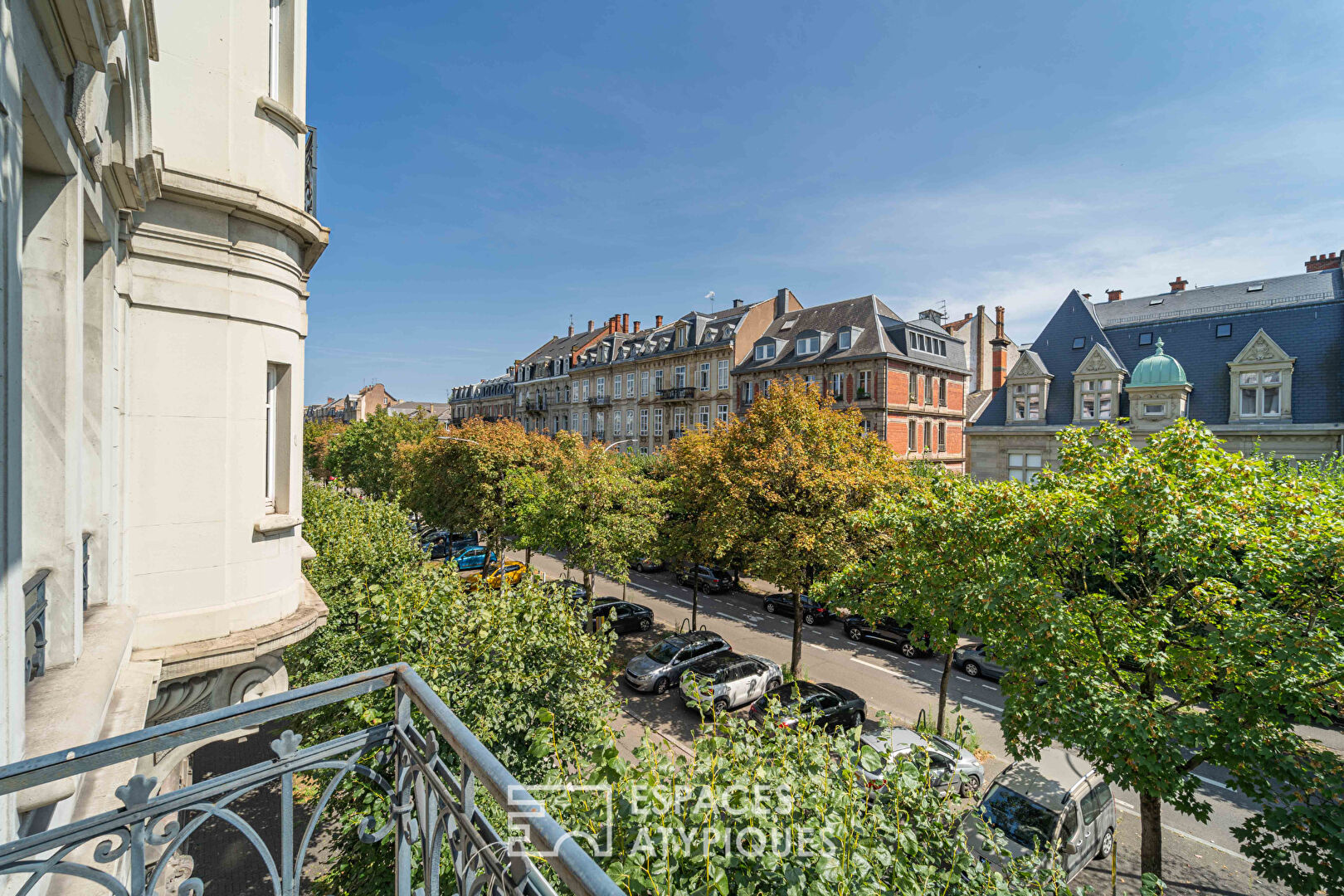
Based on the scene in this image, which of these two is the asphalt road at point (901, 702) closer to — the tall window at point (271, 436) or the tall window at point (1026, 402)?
the tall window at point (271, 436)

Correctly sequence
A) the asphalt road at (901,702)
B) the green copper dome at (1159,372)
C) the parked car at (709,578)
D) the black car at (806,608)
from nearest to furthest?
the asphalt road at (901,702) < the black car at (806,608) < the green copper dome at (1159,372) < the parked car at (709,578)

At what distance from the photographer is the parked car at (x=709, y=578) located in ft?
95.5

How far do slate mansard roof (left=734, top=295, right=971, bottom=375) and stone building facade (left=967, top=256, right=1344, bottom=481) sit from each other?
6.46 meters

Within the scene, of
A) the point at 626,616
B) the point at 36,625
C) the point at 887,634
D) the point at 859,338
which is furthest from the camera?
the point at 859,338

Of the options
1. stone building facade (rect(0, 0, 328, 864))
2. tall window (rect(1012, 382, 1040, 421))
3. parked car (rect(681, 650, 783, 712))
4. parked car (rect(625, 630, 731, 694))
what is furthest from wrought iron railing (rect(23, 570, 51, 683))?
tall window (rect(1012, 382, 1040, 421))

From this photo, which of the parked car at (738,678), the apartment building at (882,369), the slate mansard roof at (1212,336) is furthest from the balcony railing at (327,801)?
the slate mansard roof at (1212,336)

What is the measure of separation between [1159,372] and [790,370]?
59.5 ft

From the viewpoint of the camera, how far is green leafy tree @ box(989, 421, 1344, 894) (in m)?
6.80

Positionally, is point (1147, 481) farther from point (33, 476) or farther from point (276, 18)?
point (276, 18)

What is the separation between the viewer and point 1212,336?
83.0 feet

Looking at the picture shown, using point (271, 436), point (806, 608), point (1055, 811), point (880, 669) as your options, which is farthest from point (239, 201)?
point (806, 608)

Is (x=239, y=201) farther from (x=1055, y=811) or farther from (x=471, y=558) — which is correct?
(x=471, y=558)

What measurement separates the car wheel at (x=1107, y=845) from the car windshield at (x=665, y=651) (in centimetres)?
1030

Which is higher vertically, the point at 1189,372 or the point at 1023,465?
the point at 1189,372
